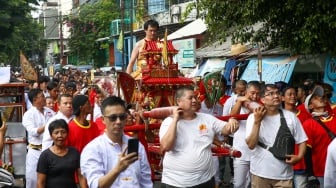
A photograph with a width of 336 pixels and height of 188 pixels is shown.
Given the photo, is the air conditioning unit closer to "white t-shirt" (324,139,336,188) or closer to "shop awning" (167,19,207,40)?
"shop awning" (167,19,207,40)

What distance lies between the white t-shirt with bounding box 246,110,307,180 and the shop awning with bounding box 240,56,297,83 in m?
7.48

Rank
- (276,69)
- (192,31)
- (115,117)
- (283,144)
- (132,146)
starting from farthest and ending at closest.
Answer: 1. (192,31)
2. (276,69)
3. (283,144)
4. (115,117)
5. (132,146)

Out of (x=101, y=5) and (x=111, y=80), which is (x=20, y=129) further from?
(x=101, y=5)

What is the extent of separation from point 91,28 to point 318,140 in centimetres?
4125

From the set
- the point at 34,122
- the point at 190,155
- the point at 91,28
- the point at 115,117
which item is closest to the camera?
the point at 115,117

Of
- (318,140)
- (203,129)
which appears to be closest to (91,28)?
(318,140)

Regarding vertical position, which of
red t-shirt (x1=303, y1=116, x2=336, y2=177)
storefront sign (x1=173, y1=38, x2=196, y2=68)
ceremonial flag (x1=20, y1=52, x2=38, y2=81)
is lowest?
red t-shirt (x1=303, y1=116, x2=336, y2=177)

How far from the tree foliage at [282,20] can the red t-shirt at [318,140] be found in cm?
329

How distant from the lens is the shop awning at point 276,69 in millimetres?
14117

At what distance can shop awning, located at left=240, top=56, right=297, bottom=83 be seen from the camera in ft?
46.3

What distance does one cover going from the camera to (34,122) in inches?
360

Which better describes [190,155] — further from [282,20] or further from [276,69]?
[276,69]

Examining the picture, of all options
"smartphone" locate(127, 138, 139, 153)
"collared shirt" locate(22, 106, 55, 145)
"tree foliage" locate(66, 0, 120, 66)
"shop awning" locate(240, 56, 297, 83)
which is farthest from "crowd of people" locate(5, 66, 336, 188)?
"tree foliage" locate(66, 0, 120, 66)

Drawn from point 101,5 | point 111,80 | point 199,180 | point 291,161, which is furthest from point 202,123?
point 101,5
